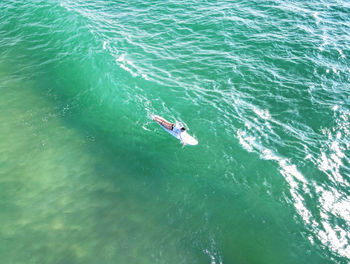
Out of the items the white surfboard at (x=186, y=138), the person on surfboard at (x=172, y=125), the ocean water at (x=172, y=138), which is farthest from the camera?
the white surfboard at (x=186, y=138)

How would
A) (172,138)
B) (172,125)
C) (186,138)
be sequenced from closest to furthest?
1. (186,138)
2. (172,125)
3. (172,138)

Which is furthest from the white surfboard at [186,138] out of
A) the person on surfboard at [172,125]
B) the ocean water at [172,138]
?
the ocean water at [172,138]

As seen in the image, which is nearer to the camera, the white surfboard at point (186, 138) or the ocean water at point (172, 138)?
the ocean water at point (172, 138)

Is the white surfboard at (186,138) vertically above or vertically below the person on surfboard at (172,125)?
below

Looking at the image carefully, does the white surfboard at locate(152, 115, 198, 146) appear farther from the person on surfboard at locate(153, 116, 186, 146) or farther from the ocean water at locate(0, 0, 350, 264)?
the ocean water at locate(0, 0, 350, 264)

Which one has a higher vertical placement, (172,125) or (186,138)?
(172,125)

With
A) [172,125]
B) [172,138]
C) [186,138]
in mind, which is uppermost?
[172,125]

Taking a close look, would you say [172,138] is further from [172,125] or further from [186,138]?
[186,138]

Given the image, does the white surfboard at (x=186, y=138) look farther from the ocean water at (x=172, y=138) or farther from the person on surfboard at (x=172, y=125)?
the ocean water at (x=172, y=138)

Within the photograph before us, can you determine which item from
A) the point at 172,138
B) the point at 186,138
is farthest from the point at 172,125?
the point at 186,138

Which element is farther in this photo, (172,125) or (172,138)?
(172,138)

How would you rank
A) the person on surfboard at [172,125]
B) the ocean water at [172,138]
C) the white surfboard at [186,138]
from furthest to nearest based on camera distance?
the white surfboard at [186,138]
the person on surfboard at [172,125]
the ocean water at [172,138]
